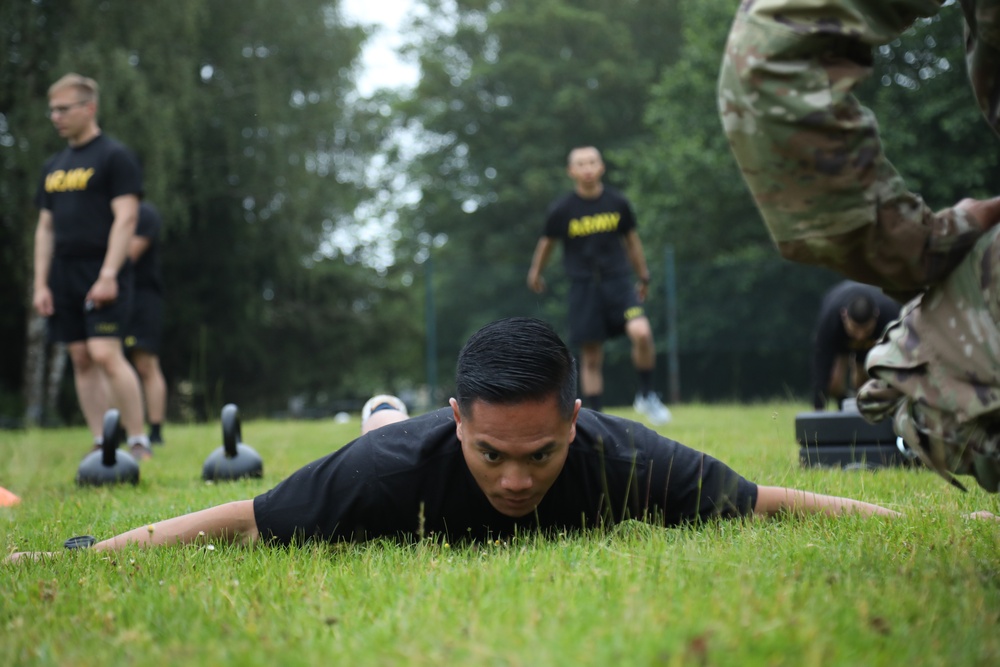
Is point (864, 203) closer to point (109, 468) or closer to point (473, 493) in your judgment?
point (473, 493)

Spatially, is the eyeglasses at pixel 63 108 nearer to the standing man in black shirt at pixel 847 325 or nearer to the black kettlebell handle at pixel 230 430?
the black kettlebell handle at pixel 230 430

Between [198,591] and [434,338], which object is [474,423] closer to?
[198,591]

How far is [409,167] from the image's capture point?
115ft

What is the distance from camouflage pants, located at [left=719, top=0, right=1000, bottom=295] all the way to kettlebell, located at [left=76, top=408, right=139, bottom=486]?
4.59m

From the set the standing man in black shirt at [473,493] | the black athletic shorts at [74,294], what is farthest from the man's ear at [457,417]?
the black athletic shorts at [74,294]

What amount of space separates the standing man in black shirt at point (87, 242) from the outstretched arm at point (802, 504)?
524cm

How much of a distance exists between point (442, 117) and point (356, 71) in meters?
8.43

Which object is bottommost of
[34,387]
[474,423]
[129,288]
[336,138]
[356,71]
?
[34,387]

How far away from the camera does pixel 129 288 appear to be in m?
7.45

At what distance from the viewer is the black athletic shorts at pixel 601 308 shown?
9.83 meters

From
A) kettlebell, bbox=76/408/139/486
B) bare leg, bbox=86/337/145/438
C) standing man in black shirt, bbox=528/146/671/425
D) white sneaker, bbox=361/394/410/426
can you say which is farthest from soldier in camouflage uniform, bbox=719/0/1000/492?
standing man in black shirt, bbox=528/146/671/425

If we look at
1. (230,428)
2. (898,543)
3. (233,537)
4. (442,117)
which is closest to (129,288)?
(230,428)

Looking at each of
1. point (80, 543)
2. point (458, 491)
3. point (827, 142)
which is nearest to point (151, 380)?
point (80, 543)

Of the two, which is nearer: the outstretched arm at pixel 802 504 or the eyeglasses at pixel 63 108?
the outstretched arm at pixel 802 504
